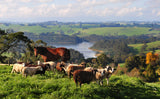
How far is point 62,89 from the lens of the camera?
9648 millimetres

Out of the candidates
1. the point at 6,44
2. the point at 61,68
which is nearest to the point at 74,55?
the point at 6,44

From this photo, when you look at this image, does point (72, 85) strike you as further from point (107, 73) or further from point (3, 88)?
point (3, 88)

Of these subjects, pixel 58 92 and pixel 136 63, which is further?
pixel 136 63

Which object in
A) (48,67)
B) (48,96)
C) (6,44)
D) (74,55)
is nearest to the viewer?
(48,96)

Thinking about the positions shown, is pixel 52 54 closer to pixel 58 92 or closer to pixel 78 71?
pixel 78 71

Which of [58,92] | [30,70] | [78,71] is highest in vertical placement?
[78,71]

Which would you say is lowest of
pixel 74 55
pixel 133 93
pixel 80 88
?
pixel 74 55

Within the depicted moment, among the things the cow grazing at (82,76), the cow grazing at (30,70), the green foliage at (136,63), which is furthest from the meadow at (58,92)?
the green foliage at (136,63)

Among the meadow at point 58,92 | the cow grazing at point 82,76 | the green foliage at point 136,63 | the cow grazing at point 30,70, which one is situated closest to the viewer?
→ the meadow at point 58,92

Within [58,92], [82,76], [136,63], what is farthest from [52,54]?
[136,63]

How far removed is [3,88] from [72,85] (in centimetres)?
440

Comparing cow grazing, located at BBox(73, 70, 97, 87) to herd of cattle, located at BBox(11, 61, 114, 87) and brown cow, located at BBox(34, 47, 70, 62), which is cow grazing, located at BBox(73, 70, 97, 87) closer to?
herd of cattle, located at BBox(11, 61, 114, 87)

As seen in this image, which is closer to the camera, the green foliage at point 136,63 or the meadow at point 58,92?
the meadow at point 58,92

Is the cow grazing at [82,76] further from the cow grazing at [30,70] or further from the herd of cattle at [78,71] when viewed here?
the cow grazing at [30,70]
